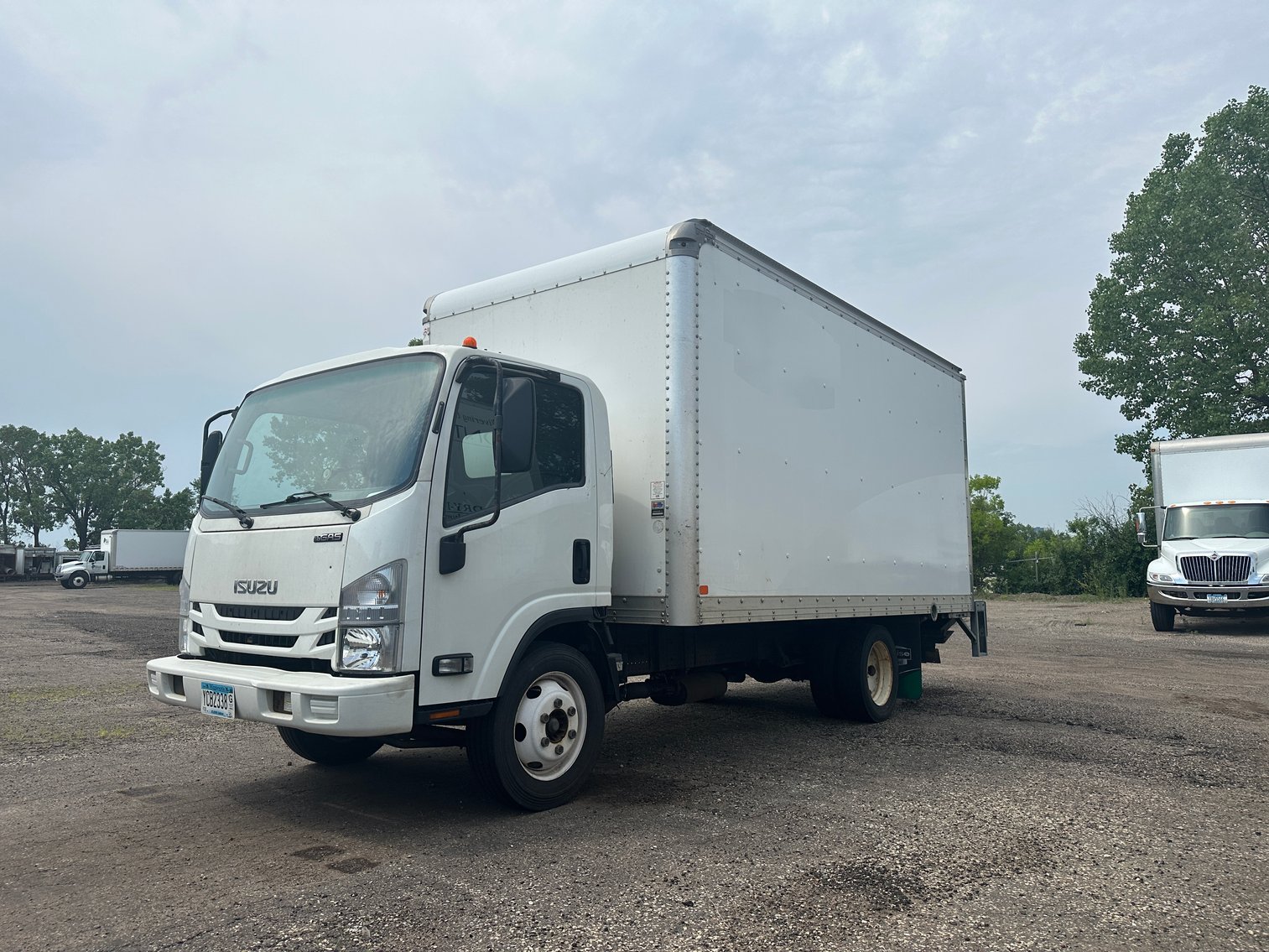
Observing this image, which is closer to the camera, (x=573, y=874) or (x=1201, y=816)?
(x=573, y=874)

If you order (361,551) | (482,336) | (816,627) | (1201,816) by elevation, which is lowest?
(1201,816)

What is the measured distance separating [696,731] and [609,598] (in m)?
2.86

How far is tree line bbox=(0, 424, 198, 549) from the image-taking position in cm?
7869

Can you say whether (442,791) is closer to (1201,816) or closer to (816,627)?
(816,627)

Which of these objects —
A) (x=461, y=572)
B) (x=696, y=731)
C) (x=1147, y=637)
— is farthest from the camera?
(x=1147, y=637)

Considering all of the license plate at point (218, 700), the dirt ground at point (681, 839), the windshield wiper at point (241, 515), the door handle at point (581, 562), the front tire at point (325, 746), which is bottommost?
the dirt ground at point (681, 839)

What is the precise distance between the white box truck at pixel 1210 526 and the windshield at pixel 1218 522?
0.02 m

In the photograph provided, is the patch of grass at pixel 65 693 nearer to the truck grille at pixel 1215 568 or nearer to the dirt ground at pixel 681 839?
the dirt ground at pixel 681 839

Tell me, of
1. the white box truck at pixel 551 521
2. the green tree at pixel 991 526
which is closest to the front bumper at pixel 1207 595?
the white box truck at pixel 551 521

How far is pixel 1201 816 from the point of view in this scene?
5.28 m

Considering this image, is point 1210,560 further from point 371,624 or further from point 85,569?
point 85,569

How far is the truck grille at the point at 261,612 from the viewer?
15.4 ft

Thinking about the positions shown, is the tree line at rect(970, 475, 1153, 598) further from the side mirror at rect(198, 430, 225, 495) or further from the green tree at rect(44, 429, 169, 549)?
the green tree at rect(44, 429, 169, 549)

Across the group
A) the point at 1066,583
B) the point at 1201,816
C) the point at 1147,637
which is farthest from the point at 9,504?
the point at 1201,816
